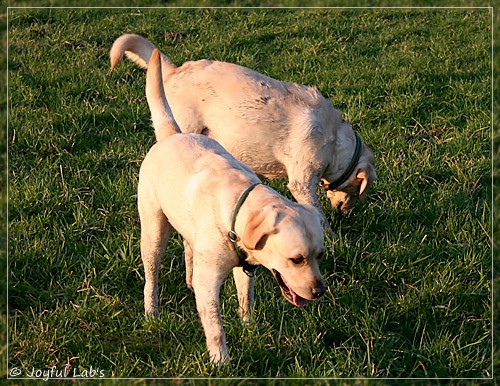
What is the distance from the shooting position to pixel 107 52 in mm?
7715

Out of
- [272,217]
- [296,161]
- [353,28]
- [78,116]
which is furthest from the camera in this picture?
[353,28]

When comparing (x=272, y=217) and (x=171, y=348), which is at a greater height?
(x=272, y=217)

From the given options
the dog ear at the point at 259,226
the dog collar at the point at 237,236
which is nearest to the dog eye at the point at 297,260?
the dog ear at the point at 259,226

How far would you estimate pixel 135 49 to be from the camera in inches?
210

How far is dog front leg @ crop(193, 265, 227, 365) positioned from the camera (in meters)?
3.64

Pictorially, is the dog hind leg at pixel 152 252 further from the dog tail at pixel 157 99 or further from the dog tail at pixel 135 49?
the dog tail at pixel 135 49

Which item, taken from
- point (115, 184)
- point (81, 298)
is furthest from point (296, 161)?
point (81, 298)

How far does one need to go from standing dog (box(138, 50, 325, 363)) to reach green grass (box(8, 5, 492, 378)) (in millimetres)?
297

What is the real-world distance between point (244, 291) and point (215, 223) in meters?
0.70

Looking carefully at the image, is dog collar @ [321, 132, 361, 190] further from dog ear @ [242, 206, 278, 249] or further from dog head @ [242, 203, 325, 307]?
dog ear @ [242, 206, 278, 249]

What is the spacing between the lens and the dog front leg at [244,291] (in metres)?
4.10

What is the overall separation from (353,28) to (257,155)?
352 centimetres

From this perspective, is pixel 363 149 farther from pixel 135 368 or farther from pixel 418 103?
pixel 135 368

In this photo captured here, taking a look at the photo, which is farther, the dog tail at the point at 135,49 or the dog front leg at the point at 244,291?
the dog tail at the point at 135,49
